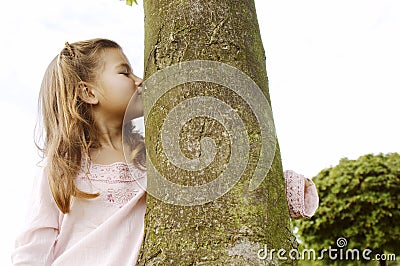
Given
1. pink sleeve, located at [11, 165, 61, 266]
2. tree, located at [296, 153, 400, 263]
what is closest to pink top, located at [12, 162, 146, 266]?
pink sleeve, located at [11, 165, 61, 266]

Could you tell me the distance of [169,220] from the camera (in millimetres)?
1474

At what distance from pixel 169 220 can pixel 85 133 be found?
84 cm

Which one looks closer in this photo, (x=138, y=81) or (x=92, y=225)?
(x=92, y=225)

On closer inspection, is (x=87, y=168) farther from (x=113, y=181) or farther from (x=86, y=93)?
(x=86, y=93)

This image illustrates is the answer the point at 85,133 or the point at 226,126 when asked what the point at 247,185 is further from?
the point at 85,133

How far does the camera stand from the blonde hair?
6.53ft

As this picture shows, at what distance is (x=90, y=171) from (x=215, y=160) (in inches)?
30.4

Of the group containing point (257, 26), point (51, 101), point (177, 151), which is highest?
point (257, 26)

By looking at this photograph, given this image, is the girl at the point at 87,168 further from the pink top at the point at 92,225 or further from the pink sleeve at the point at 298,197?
the pink sleeve at the point at 298,197

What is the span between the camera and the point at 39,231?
1.96m

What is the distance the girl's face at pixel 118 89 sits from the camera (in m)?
2.10

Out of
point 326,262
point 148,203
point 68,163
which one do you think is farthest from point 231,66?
point 326,262

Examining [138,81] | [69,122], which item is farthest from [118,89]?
[69,122]

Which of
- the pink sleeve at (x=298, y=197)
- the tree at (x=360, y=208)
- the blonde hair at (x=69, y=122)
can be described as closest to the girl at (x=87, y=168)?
the blonde hair at (x=69, y=122)
